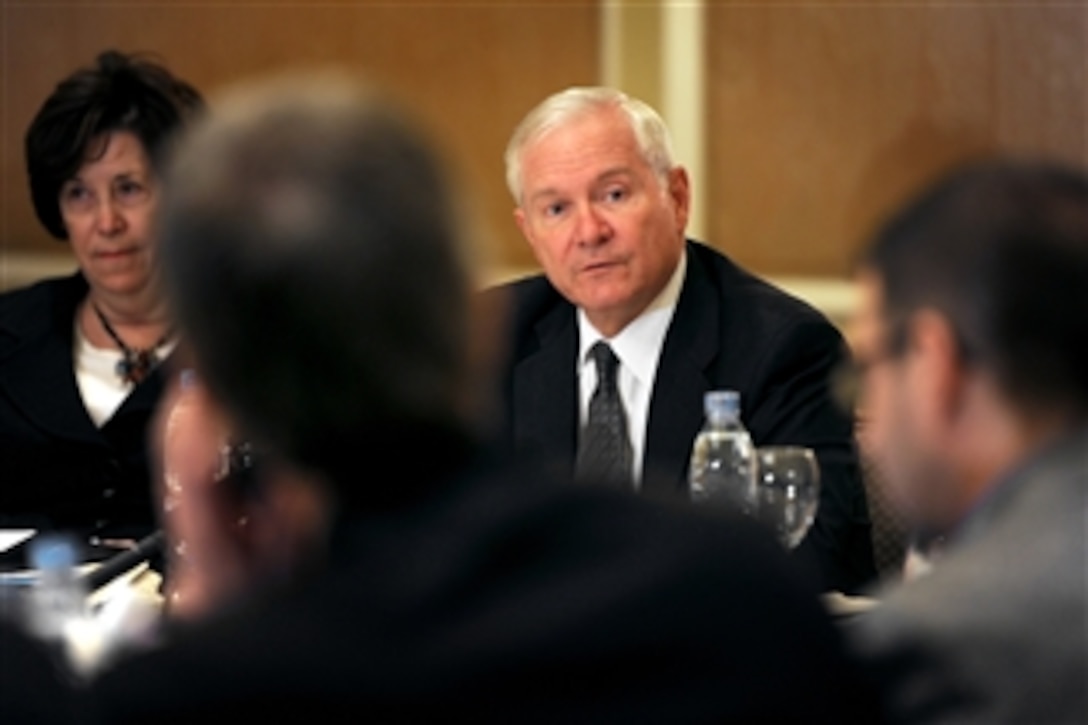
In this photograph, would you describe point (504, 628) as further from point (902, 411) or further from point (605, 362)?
point (605, 362)

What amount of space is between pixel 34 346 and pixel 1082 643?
297 centimetres

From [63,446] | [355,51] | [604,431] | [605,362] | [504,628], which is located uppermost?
[355,51]

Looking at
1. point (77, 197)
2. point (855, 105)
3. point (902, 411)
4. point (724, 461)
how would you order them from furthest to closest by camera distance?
point (855, 105) < point (77, 197) < point (724, 461) < point (902, 411)

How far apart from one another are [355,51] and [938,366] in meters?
3.41

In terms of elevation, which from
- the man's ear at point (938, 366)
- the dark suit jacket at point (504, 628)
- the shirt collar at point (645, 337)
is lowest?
the shirt collar at point (645, 337)

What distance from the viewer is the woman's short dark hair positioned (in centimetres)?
396

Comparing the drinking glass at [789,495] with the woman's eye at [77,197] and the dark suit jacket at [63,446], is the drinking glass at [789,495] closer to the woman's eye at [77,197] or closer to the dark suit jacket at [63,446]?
the dark suit jacket at [63,446]

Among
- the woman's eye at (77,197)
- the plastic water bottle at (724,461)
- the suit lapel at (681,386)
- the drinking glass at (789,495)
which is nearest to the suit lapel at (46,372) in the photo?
the woman's eye at (77,197)

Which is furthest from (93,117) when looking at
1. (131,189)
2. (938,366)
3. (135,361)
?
(938,366)

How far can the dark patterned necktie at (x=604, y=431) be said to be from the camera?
3154mm

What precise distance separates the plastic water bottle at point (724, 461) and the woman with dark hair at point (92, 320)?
4.23ft

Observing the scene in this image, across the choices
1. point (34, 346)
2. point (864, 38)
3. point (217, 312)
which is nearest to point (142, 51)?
point (34, 346)

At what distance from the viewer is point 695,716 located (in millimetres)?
1067

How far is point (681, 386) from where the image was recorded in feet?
10.4
